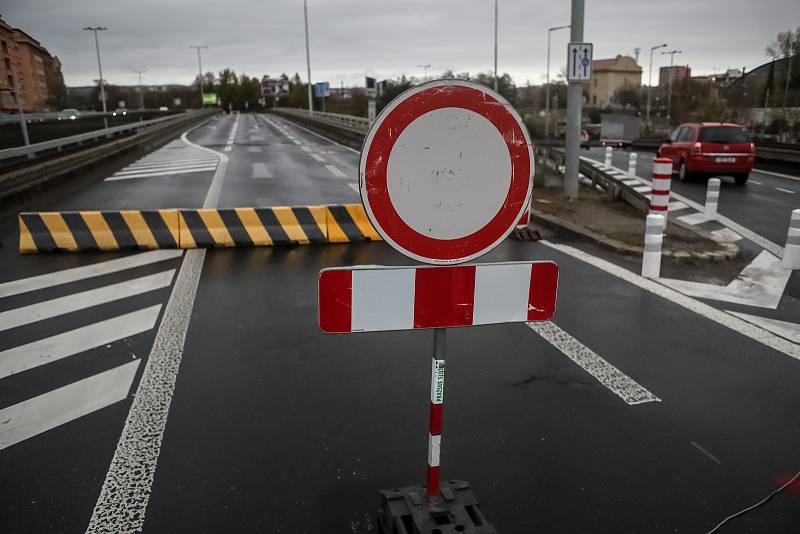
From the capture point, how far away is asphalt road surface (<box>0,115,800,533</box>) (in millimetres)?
3217

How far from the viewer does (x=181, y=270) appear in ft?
25.9

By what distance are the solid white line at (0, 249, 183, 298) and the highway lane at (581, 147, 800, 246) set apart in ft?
31.1

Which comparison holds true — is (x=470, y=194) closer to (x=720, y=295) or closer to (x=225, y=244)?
(x=720, y=295)

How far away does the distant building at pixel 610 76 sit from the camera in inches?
5999

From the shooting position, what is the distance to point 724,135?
18.2 metres

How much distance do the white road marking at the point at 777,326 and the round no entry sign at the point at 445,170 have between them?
4361mm

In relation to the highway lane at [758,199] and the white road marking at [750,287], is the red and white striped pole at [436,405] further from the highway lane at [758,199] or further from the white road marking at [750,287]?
the highway lane at [758,199]

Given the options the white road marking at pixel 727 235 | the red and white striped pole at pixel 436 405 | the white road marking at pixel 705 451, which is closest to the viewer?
the red and white striped pole at pixel 436 405

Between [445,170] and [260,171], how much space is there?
17886 millimetres

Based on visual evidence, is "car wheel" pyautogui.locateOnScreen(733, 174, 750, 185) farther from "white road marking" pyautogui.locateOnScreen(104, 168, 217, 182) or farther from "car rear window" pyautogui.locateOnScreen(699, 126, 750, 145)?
"white road marking" pyautogui.locateOnScreen(104, 168, 217, 182)

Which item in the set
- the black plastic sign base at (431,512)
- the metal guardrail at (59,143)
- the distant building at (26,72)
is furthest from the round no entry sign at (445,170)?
the metal guardrail at (59,143)

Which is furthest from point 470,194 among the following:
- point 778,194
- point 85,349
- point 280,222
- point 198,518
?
point 778,194

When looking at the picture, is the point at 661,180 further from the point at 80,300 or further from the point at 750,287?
the point at 80,300

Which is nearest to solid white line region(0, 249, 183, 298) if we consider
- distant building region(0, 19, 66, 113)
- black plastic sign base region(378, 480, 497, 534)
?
black plastic sign base region(378, 480, 497, 534)
